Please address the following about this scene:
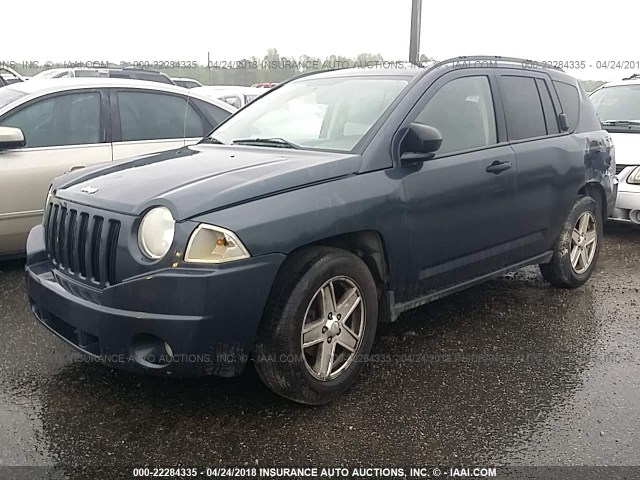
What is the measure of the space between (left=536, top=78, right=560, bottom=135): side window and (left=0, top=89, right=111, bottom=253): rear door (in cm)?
354

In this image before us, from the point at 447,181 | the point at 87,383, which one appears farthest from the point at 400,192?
the point at 87,383

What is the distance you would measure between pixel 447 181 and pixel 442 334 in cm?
109

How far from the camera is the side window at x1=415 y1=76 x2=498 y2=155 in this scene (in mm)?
3693

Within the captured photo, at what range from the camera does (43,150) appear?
502 centimetres

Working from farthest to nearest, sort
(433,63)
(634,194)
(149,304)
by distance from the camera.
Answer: (634,194), (433,63), (149,304)

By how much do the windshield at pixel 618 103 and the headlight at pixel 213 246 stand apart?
267 inches

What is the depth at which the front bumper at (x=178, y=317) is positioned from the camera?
2.60 meters

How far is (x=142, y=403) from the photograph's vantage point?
10.2 ft

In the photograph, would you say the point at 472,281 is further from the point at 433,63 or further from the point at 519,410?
the point at 433,63

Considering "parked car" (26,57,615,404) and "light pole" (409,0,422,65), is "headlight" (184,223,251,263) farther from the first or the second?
"light pole" (409,0,422,65)

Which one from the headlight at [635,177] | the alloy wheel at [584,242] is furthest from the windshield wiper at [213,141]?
the headlight at [635,177]

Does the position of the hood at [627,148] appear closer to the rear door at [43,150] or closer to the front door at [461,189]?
the front door at [461,189]

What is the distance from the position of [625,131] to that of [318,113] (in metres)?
5.09

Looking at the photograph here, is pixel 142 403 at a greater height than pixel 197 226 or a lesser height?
lesser
